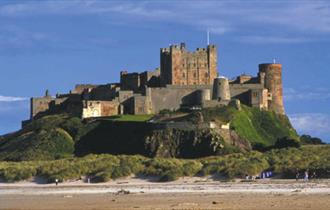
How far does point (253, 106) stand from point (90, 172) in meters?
33.9

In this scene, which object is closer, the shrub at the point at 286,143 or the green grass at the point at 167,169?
the green grass at the point at 167,169

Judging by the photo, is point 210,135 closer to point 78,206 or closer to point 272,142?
point 272,142

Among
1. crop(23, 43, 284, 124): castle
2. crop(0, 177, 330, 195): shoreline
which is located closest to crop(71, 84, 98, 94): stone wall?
crop(23, 43, 284, 124): castle

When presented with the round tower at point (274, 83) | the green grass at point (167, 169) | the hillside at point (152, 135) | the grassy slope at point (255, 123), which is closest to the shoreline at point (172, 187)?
the green grass at point (167, 169)

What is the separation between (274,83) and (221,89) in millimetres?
6328

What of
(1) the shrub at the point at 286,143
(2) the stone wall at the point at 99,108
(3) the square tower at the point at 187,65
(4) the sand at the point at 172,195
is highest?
(3) the square tower at the point at 187,65

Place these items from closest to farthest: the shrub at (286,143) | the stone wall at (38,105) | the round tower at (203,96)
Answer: the shrub at (286,143) → the round tower at (203,96) → the stone wall at (38,105)

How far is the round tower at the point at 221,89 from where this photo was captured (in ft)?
272

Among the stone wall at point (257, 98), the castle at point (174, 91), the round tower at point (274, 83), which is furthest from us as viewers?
the round tower at point (274, 83)

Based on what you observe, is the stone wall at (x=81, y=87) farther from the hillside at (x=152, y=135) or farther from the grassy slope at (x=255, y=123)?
the grassy slope at (x=255, y=123)

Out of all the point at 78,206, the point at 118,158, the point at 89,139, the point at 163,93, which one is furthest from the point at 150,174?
the point at 163,93

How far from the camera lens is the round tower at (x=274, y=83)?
8612 centimetres

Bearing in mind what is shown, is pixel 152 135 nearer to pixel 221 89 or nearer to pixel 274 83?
pixel 221 89

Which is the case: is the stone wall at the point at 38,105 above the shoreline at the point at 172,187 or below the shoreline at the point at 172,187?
above
